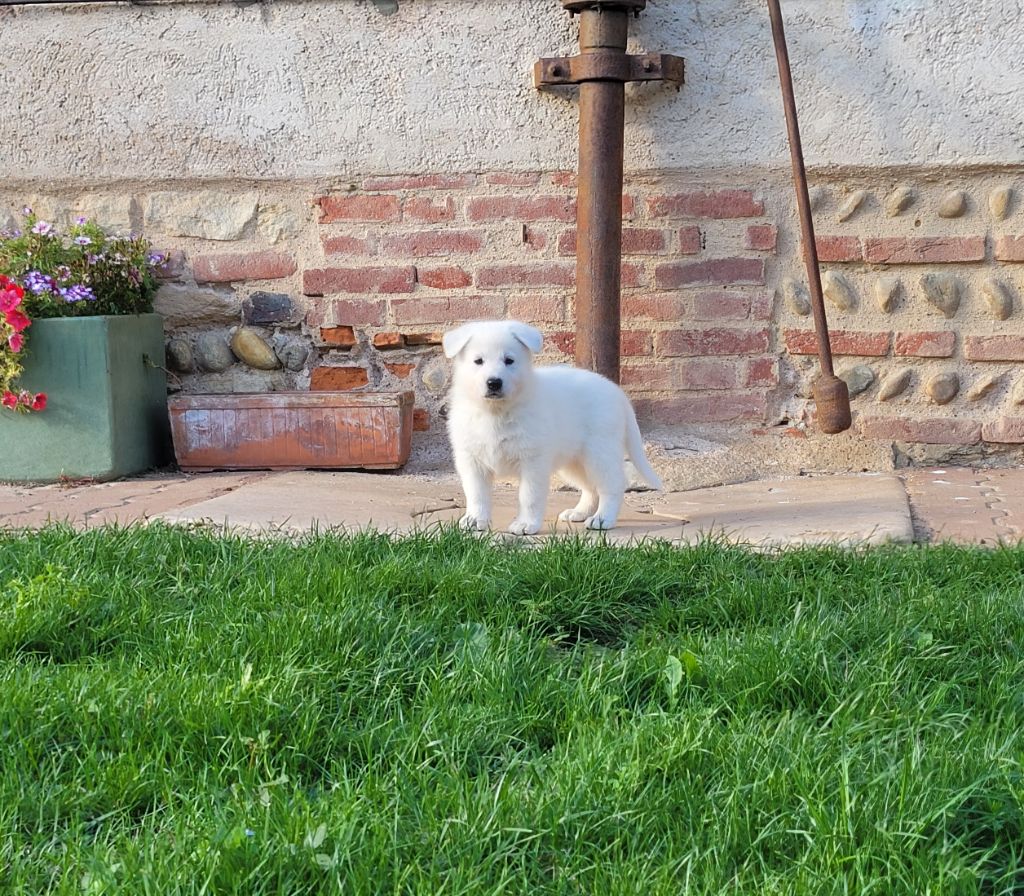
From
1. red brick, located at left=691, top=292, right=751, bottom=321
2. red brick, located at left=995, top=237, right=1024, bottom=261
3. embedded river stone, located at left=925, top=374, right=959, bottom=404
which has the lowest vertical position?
embedded river stone, located at left=925, top=374, right=959, bottom=404

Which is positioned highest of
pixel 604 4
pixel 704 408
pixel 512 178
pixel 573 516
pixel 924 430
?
pixel 604 4

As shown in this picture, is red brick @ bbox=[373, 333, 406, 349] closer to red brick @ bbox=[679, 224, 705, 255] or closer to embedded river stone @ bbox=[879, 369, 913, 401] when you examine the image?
red brick @ bbox=[679, 224, 705, 255]

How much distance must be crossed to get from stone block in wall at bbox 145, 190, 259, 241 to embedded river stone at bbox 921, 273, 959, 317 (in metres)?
2.76

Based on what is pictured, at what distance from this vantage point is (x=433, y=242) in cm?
514

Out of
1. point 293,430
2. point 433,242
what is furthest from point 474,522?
point 433,242

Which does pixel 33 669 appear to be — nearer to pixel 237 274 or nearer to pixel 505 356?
pixel 505 356

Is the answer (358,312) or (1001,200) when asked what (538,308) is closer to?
(358,312)

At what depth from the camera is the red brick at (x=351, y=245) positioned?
5176 millimetres

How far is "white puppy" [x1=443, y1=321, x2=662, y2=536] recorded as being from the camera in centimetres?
378

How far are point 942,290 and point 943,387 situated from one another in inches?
15.1

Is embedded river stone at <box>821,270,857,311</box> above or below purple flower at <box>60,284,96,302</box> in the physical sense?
below

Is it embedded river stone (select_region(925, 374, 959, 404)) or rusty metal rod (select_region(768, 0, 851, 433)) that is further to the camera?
embedded river stone (select_region(925, 374, 959, 404))

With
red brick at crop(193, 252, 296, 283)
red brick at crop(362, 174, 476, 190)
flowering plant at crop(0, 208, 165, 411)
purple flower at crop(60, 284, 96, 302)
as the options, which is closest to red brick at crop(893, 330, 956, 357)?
red brick at crop(362, 174, 476, 190)

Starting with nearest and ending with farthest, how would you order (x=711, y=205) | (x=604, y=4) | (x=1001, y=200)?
(x=604, y=4), (x=1001, y=200), (x=711, y=205)
